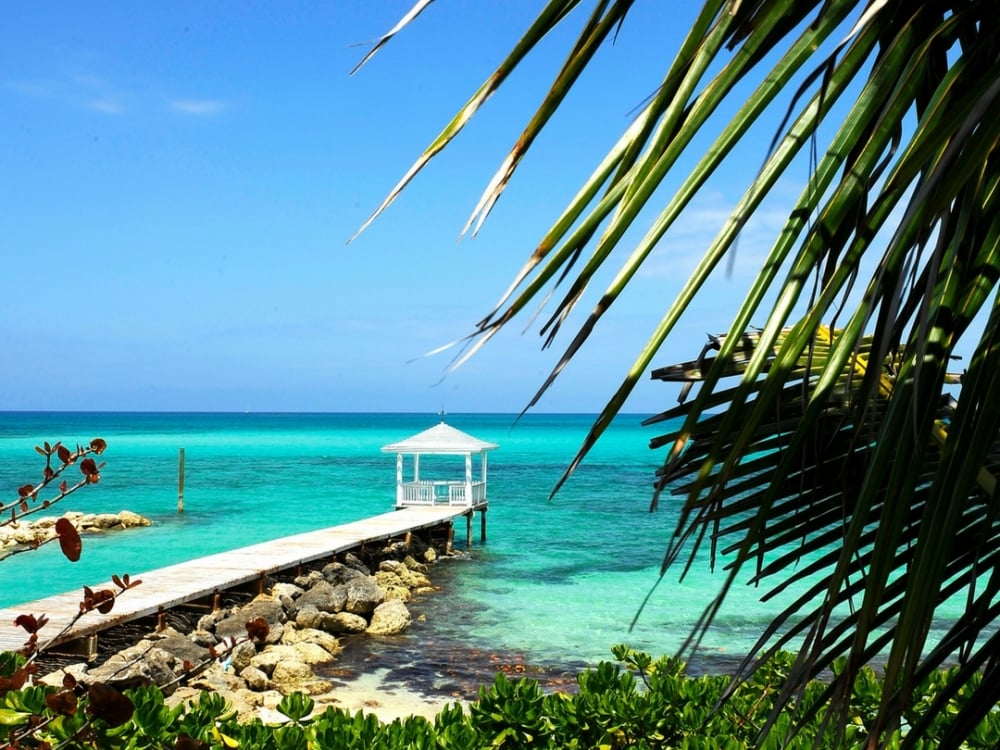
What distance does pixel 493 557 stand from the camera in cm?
2723

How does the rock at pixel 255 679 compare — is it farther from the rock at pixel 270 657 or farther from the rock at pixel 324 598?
the rock at pixel 324 598

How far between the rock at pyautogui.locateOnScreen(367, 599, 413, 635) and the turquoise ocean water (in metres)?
0.27

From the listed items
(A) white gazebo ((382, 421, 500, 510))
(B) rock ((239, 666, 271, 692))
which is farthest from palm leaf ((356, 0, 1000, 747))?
(A) white gazebo ((382, 421, 500, 510))

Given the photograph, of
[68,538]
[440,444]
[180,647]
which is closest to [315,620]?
[180,647]

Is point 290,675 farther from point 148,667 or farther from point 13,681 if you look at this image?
point 13,681

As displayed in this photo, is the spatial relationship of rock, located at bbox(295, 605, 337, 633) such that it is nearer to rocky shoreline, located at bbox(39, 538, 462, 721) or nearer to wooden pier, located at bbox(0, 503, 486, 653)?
rocky shoreline, located at bbox(39, 538, 462, 721)

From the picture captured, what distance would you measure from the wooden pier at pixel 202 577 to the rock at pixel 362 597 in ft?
4.92

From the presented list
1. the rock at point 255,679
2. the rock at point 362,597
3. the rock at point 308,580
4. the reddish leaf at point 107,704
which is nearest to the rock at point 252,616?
the rock at point 362,597

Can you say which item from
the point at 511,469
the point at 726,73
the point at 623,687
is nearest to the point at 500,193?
the point at 726,73

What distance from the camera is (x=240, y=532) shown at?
33344mm

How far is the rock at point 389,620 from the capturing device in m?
16.5

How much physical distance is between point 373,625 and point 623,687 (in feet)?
41.8

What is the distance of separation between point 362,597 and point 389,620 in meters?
0.69

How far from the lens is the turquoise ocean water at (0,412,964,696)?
54.4 feet
